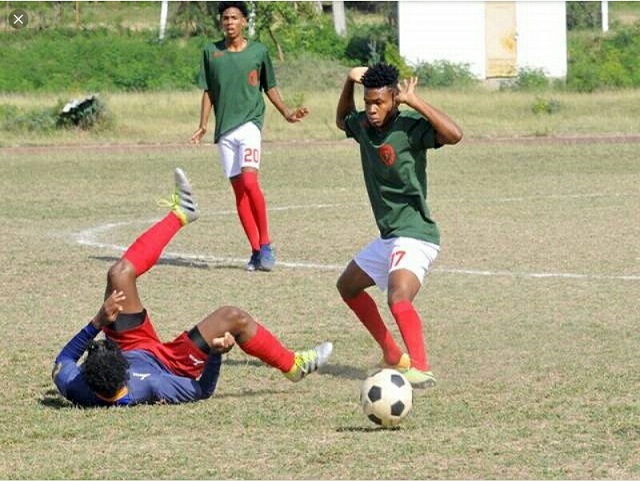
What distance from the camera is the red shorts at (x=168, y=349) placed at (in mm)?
8289

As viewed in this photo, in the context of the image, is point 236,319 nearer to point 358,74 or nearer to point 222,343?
point 222,343

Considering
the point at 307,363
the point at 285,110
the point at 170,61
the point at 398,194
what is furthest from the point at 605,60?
the point at 307,363

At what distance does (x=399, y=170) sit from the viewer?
8.84m

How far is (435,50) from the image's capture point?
46.4m

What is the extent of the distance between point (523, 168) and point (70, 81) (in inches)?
833

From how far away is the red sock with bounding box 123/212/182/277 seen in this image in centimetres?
898

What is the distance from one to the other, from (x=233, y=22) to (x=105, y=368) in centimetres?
595

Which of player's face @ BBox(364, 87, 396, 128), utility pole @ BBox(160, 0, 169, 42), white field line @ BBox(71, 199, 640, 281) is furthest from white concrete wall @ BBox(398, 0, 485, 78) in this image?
player's face @ BBox(364, 87, 396, 128)

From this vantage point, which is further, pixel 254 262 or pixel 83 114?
pixel 83 114

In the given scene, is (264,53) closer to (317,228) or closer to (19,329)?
(317,228)

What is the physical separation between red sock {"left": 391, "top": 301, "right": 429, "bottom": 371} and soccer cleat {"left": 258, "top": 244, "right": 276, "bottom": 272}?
15.0ft

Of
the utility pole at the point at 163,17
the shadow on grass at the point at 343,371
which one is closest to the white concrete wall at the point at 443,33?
the utility pole at the point at 163,17

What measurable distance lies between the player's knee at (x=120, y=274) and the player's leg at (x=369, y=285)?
4.50 feet

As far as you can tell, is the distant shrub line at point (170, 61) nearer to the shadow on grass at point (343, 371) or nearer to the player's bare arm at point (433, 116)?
the shadow on grass at point (343, 371)
